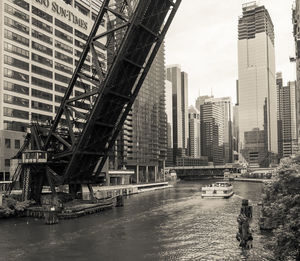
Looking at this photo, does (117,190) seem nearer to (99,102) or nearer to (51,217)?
(51,217)

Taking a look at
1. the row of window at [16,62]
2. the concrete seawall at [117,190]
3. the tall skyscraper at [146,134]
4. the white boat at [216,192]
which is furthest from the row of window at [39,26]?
the white boat at [216,192]

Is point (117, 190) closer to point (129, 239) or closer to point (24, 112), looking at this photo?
point (24, 112)

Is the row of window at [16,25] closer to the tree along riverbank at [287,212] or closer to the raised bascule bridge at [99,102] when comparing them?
the raised bascule bridge at [99,102]

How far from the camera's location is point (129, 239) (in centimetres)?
3256

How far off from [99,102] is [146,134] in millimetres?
117874

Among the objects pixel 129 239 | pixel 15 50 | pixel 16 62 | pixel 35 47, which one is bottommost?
pixel 129 239

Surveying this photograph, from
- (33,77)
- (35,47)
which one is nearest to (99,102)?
(33,77)

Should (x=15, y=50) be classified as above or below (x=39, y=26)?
below

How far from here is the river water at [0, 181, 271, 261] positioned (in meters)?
27.3

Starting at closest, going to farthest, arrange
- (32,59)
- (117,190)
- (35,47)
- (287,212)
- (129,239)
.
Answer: (287,212)
(129,239)
(32,59)
(35,47)
(117,190)

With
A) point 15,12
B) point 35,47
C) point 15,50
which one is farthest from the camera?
point 35,47

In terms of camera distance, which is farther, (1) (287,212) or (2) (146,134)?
(2) (146,134)

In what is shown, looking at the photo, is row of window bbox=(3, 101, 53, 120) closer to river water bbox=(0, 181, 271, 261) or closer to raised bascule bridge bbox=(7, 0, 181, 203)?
raised bascule bridge bbox=(7, 0, 181, 203)

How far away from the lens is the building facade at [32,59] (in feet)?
242
